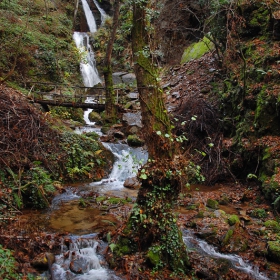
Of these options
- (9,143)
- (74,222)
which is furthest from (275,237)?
(9,143)

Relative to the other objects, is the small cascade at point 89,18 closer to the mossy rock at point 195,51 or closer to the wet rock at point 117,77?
the wet rock at point 117,77

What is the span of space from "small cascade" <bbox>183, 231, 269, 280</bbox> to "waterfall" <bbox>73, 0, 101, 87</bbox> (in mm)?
18520

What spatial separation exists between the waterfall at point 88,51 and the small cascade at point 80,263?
1852 centimetres

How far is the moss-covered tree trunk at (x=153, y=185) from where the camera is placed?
476cm

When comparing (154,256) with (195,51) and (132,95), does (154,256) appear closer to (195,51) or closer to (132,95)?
(132,95)

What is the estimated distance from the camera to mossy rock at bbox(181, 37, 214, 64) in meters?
19.2

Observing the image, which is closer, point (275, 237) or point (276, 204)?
point (275, 237)

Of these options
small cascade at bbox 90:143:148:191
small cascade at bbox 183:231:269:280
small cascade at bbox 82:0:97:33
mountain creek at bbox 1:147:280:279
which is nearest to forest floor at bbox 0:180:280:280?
mountain creek at bbox 1:147:280:279

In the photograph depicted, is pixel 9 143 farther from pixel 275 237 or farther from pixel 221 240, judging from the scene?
pixel 275 237

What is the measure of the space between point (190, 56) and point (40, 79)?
1052 cm

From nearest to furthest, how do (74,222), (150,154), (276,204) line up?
1. (150,154)
2. (74,222)
3. (276,204)

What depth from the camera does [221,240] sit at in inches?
236

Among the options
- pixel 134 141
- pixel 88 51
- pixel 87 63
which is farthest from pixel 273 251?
pixel 88 51

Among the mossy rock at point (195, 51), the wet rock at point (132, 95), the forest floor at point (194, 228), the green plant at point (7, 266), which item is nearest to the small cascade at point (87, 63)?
the wet rock at point (132, 95)
